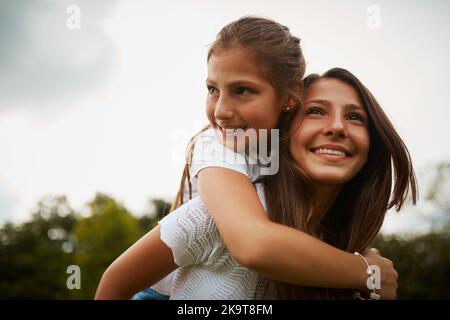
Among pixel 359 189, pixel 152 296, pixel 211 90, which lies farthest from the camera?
pixel 152 296

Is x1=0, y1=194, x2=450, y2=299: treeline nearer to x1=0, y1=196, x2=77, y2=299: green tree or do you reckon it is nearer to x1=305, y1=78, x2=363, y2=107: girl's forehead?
x1=0, y1=196, x2=77, y2=299: green tree

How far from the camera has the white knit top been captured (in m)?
1.94

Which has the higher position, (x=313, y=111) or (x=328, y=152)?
(x=313, y=111)

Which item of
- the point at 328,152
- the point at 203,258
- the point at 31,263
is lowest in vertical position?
the point at 31,263

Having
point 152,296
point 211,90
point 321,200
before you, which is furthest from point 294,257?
point 152,296

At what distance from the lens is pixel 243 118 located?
6.98 feet

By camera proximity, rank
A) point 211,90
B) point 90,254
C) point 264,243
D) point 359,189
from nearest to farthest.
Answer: point 264,243, point 211,90, point 359,189, point 90,254

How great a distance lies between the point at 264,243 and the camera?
1673 mm

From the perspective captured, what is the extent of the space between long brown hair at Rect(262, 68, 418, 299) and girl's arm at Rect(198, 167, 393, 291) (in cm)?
27

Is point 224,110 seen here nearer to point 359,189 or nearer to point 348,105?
point 348,105

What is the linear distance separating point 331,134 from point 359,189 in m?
0.41

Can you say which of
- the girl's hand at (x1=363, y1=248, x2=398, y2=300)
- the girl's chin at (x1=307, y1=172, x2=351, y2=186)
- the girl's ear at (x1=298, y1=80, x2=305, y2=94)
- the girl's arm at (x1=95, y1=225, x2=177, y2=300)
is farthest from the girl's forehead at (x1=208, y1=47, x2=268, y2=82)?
the girl's hand at (x1=363, y1=248, x2=398, y2=300)
